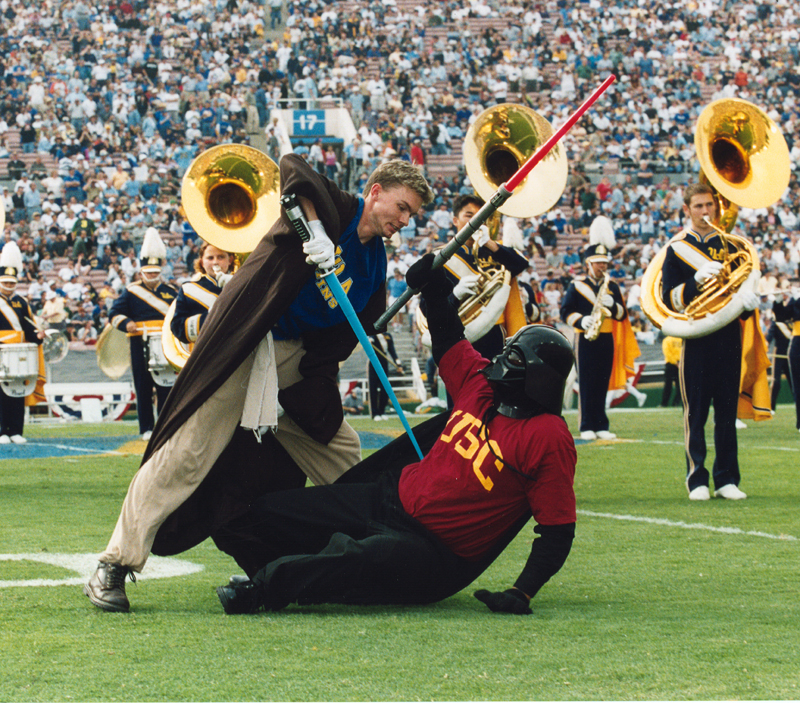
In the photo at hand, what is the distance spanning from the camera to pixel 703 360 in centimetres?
716

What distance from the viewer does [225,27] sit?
30.7 m

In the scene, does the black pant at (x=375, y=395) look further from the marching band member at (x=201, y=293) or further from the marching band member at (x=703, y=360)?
the marching band member at (x=703, y=360)

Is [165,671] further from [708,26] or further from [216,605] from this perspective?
[708,26]

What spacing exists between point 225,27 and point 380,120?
5.79 meters

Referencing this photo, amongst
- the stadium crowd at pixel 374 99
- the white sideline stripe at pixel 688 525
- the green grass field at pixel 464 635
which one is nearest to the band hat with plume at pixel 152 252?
the green grass field at pixel 464 635

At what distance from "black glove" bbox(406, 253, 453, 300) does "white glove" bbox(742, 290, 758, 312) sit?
10.4ft

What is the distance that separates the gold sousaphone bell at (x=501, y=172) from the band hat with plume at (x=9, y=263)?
229 inches

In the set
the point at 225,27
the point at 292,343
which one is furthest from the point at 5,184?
the point at 292,343

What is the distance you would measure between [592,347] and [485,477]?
8.67 meters

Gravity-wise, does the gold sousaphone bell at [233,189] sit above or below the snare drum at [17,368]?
above

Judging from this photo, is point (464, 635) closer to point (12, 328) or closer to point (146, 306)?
point (146, 306)

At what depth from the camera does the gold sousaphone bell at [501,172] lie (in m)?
8.66

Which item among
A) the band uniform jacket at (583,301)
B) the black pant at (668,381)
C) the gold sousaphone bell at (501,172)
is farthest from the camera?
the black pant at (668,381)

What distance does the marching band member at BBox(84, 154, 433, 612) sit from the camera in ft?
13.2
